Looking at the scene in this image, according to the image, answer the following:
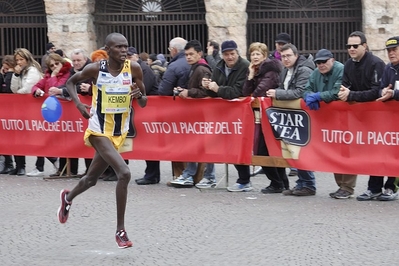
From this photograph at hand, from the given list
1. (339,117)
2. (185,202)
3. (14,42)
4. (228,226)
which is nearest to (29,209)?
(185,202)

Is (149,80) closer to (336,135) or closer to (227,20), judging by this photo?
(336,135)

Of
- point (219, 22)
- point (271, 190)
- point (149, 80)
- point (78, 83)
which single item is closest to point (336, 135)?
point (271, 190)

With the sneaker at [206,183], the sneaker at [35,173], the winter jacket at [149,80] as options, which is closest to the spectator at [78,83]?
the sneaker at [35,173]

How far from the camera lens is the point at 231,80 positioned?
12719 millimetres

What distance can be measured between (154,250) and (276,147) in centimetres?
398

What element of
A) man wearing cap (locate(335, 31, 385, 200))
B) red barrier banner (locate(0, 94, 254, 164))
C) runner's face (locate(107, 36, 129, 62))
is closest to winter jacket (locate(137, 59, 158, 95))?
red barrier banner (locate(0, 94, 254, 164))

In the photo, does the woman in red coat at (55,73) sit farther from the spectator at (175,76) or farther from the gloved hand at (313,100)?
the gloved hand at (313,100)

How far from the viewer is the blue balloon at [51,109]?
42.4 ft

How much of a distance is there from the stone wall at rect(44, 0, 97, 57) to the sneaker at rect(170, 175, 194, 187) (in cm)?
1026

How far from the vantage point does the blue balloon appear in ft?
42.4

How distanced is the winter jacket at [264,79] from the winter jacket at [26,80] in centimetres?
364

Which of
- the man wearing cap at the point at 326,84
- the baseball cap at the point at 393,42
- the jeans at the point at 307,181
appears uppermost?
the baseball cap at the point at 393,42

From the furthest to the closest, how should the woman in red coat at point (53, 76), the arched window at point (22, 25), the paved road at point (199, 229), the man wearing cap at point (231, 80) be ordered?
1. the arched window at point (22, 25)
2. the woman in red coat at point (53, 76)
3. the man wearing cap at point (231, 80)
4. the paved road at point (199, 229)

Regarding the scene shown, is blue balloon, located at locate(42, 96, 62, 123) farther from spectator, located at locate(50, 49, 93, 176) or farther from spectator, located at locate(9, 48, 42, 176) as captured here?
spectator, located at locate(9, 48, 42, 176)
